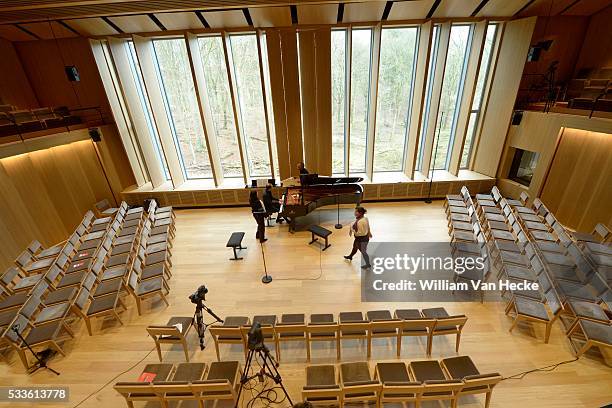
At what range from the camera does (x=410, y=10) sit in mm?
6301

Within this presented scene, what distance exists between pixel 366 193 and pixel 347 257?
9.70ft

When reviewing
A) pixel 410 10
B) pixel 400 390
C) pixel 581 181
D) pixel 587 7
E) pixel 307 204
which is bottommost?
pixel 400 390

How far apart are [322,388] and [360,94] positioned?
23.0ft

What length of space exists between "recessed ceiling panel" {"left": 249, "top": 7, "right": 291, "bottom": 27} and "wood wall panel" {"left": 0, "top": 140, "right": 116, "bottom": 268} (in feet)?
18.1

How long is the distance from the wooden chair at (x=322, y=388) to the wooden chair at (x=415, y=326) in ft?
3.37

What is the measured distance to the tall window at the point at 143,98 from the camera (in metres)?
7.36

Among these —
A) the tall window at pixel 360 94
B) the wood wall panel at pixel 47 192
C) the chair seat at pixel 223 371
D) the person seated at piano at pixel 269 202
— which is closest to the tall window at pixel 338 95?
the tall window at pixel 360 94

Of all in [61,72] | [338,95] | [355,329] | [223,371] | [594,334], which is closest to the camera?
[223,371]

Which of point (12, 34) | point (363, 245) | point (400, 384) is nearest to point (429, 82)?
point (363, 245)

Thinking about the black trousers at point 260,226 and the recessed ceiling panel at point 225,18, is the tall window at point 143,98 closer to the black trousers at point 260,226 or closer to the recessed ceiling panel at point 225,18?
the recessed ceiling panel at point 225,18

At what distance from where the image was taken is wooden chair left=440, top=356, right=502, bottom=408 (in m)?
2.62

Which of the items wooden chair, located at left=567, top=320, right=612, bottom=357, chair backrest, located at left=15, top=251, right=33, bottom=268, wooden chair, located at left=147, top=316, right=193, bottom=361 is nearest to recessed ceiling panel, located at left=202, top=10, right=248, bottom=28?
chair backrest, located at left=15, top=251, right=33, bottom=268

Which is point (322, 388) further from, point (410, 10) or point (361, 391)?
point (410, 10)

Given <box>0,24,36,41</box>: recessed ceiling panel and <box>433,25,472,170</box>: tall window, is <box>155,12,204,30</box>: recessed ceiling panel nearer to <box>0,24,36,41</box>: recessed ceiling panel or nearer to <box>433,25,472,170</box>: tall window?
<box>0,24,36,41</box>: recessed ceiling panel
